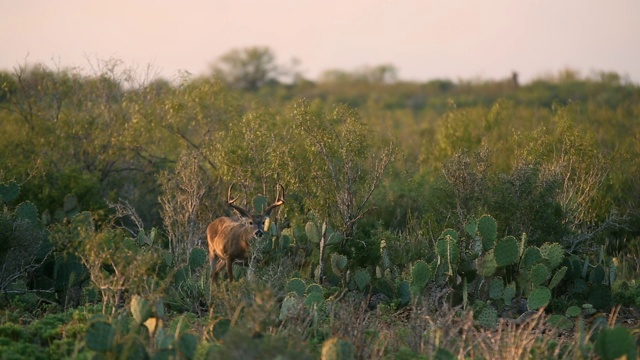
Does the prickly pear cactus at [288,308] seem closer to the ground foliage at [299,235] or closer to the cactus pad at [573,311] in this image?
the ground foliage at [299,235]

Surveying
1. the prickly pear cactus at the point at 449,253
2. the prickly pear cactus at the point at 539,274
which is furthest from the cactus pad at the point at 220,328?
the prickly pear cactus at the point at 539,274

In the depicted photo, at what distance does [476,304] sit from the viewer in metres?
11.1

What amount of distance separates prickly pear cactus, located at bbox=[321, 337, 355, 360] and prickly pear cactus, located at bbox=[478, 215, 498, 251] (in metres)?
4.25

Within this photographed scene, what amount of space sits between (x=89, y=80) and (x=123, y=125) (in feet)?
5.36

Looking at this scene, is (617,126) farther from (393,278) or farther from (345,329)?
(345,329)

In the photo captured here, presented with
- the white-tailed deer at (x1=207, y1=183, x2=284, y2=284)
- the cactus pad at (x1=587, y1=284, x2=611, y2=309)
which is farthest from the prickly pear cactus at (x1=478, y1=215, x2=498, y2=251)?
the white-tailed deer at (x1=207, y1=183, x2=284, y2=284)

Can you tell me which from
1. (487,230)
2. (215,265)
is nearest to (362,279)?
(487,230)

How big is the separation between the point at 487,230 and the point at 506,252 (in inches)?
14.1

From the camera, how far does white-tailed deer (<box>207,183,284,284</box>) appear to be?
1347 centimetres

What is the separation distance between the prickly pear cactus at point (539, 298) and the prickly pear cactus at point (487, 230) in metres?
0.83

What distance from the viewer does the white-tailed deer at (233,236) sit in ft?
44.2

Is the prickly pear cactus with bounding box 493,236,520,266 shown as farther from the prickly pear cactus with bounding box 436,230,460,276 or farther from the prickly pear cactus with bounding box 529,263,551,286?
the prickly pear cactus with bounding box 436,230,460,276

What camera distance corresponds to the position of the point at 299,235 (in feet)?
43.3

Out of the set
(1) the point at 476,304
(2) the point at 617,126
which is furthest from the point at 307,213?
(2) the point at 617,126
